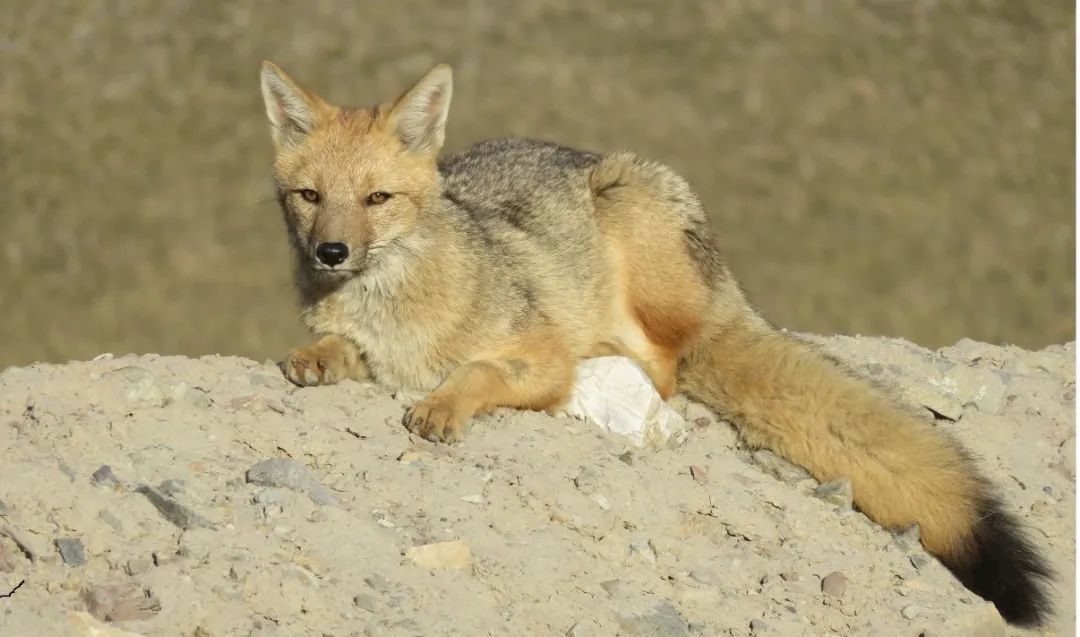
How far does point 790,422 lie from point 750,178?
37.6ft

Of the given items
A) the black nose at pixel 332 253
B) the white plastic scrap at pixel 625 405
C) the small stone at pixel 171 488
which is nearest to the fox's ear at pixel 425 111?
the black nose at pixel 332 253

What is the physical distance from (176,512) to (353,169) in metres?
2.02

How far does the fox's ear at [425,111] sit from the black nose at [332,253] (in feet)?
2.67

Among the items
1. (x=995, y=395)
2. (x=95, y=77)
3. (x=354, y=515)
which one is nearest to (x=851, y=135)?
(x=95, y=77)

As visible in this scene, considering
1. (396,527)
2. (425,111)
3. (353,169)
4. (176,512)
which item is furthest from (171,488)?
(425,111)

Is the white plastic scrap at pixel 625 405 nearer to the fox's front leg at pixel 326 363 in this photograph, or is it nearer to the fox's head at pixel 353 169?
the fox's front leg at pixel 326 363

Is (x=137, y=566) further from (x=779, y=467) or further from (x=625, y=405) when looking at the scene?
(x=779, y=467)

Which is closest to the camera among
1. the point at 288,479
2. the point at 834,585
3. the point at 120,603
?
the point at 120,603

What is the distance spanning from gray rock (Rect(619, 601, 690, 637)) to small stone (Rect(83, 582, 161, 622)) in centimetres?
176

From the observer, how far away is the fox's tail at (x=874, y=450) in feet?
21.9

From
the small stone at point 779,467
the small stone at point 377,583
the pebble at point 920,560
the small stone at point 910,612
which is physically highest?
the small stone at point 377,583

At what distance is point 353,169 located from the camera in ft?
23.2

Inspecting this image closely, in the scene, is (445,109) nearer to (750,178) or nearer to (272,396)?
(272,396)

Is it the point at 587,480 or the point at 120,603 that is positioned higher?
the point at 120,603
